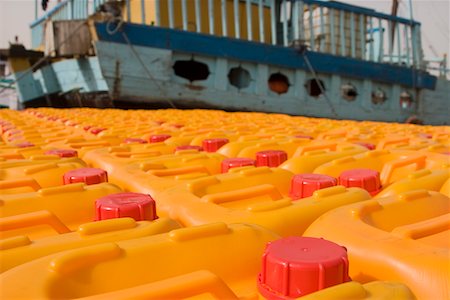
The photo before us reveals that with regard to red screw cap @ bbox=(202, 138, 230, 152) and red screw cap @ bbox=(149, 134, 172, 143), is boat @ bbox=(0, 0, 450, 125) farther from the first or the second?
red screw cap @ bbox=(202, 138, 230, 152)

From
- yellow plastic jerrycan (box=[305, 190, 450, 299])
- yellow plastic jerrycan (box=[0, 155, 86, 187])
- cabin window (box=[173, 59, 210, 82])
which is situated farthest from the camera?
cabin window (box=[173, 59, 210, 82])

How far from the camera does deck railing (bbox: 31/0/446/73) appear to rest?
937 centimetres

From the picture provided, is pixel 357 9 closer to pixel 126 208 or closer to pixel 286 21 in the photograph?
pixel 286 21

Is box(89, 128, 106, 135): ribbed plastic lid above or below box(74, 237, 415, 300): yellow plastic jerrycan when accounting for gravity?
above

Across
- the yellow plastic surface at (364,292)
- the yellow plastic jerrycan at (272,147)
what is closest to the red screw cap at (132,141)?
the yellow plastic jerrycan at (272,147)

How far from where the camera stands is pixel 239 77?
9383 mm

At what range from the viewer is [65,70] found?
939cm

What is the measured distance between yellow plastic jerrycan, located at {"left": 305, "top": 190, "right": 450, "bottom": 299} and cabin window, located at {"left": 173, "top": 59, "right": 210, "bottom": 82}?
318 inches

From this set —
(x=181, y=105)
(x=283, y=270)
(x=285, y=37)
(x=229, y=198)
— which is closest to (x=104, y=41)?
(x=181, y=105)

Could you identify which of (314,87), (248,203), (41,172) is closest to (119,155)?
(41,172)

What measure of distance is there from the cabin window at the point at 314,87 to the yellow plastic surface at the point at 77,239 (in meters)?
9.25

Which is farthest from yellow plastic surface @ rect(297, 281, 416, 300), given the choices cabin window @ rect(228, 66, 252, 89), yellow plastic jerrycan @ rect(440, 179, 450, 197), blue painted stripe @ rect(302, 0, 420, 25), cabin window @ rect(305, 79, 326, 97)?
blue painted stripe @ rect(302, 0, 420, 25)

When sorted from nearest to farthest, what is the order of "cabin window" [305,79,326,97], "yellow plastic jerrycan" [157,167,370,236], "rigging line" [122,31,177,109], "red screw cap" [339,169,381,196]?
"yellow plastic jerrycan" [157,167,370,236] < "red screw cap" [339,169,381,196] < "rigging line" [122,31,177,109] < "cabin window" [305,79,326,97]

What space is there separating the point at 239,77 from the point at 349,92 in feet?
10.8
